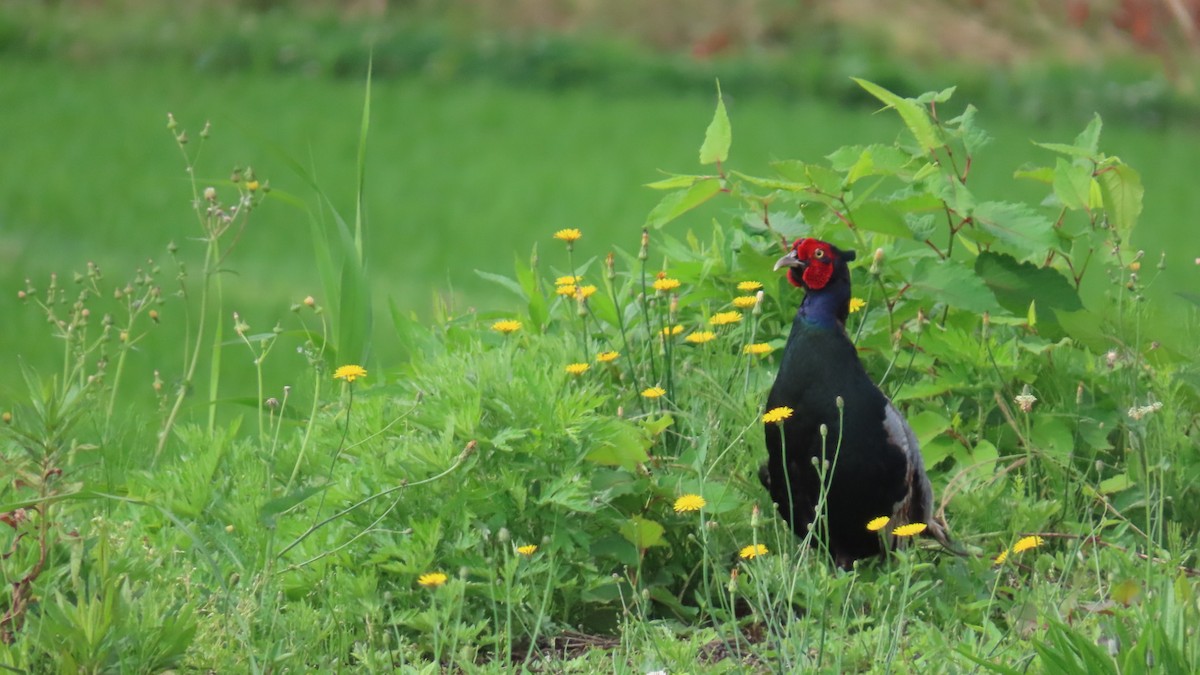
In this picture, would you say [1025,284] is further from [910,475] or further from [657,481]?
[657,481]

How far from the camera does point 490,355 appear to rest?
338cm

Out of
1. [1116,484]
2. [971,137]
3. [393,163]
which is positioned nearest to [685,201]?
[971,137]

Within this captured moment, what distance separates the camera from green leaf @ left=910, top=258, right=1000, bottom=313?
3.44 metres

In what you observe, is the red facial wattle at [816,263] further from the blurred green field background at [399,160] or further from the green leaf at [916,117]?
the blurred green field background at [399,160]

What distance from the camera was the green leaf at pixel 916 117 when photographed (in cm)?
344

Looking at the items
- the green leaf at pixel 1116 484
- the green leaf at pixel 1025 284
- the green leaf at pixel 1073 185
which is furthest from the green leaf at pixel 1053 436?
the green leaf at pixel 1073 185

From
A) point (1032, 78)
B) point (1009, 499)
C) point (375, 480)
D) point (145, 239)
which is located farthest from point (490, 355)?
point (1032, 78)

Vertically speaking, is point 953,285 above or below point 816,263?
below

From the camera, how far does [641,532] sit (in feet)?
10.4

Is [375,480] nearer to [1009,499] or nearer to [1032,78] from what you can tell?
[1009,499]

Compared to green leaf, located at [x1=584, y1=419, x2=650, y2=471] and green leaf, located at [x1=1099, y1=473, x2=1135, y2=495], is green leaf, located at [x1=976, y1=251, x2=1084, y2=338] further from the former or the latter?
green leaf, located at [x1=584, y1=419, x2=650, y2=471]

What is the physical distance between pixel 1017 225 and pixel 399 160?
881cm

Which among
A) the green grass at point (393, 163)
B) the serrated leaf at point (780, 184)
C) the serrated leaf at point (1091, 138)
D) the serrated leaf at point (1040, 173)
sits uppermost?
the serrated leaf at point (1091, 138)

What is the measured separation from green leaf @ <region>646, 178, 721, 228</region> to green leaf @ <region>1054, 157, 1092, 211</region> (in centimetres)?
79
